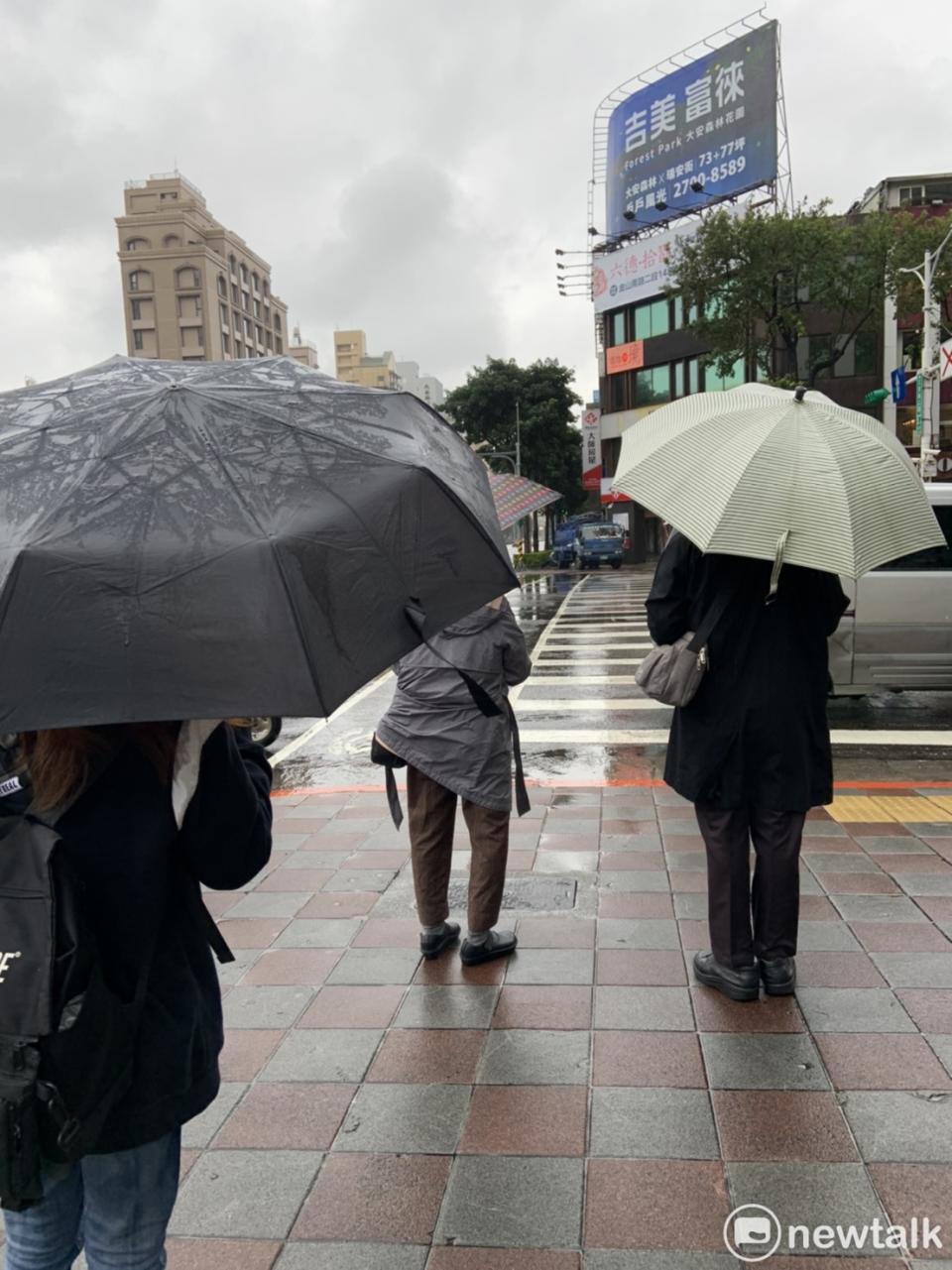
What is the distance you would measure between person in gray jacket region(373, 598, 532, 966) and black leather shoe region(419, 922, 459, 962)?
2 centimetres

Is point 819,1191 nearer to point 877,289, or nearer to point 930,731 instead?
point 930,731

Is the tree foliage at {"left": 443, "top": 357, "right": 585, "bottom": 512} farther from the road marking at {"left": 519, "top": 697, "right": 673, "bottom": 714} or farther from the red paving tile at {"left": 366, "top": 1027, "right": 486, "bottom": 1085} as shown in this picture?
the red paving tile at {"left": 366, "top": 1027, "right": 486, "bottom": 1085}

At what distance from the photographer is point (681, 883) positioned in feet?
14.8

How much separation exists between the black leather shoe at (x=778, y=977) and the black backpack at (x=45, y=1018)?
2.47 meters

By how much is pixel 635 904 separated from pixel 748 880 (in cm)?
100

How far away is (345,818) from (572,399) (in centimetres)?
4379

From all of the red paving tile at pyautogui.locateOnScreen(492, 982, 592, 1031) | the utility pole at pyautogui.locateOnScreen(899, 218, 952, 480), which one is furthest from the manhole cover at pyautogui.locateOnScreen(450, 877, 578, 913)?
the utility pole at pyautogui.locateOnScreen(899, 218, 952, 480)

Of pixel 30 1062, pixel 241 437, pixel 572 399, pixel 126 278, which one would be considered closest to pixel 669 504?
pixel 241 437

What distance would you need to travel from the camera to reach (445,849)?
3744 mm

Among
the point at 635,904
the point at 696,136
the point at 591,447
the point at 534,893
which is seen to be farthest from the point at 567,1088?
the point at 591,447

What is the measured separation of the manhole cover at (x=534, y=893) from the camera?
14.2 ft

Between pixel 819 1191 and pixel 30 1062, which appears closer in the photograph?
pixel 30 1062

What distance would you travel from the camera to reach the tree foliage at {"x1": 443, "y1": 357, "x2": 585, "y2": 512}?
151 ft

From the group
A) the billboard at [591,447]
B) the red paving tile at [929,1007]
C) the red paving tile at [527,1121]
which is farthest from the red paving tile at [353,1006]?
the billboard at [591,447]
